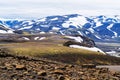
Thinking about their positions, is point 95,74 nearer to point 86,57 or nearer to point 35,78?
point 35,78

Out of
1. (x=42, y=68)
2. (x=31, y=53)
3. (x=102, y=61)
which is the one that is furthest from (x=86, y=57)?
(x=42, y=68)

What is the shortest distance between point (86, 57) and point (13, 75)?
97477mm

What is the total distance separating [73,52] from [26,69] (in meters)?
99.5

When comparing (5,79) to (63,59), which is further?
(63,59)

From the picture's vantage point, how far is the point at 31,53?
11294 cm

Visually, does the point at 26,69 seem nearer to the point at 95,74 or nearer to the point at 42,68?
the point at 42,68

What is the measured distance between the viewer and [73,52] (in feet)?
386

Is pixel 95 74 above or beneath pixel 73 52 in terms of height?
above

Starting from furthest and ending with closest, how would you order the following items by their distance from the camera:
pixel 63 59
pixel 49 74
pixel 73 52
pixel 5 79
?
pixel 73 52
pixel 63 59
pixel 49 74
pixel 5 79

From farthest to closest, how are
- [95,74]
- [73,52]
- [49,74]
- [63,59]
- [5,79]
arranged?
[73,52] < [63,59] < [95,74] < [49,74] < [5,79]

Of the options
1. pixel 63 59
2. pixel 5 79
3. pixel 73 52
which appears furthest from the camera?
pixel 73 52

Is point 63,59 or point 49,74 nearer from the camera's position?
point 49,74

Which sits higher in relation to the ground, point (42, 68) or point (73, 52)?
point (42, 68)

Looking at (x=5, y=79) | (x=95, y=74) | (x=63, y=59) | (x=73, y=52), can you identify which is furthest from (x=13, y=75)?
(x=73, y=52)
